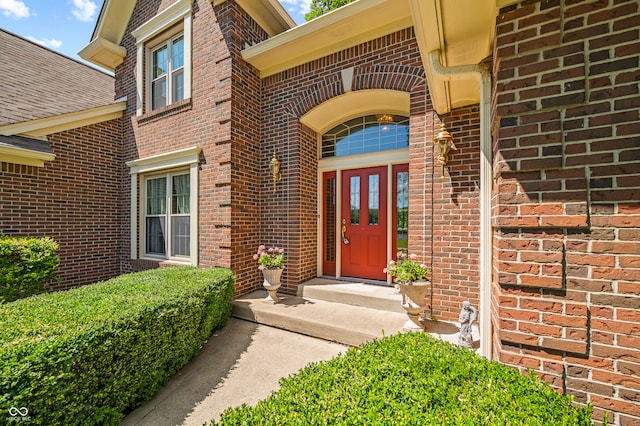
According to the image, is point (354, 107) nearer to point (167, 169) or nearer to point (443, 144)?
point (443, 144)

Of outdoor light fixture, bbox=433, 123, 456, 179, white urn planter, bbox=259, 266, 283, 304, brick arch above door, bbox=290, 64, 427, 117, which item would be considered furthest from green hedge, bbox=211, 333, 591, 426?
brick arch above door, bbox=290, 64, 427, 117

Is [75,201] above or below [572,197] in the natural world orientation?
above

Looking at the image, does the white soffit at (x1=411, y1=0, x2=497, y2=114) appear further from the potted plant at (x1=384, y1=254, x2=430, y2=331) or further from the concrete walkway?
the concrete walkway

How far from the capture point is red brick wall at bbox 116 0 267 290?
15.3 feet

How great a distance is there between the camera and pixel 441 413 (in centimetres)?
120

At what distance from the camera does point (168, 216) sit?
571cm

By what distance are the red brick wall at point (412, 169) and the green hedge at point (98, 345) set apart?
84.6 inches

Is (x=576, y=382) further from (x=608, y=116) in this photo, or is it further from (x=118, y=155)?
(x=118, y=155)

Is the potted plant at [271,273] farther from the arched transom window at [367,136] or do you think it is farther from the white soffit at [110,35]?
the white soffit at [110,35]

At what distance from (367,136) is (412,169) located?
4.89 feet

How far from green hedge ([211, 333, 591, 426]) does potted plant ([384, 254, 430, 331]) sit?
1.66 metres

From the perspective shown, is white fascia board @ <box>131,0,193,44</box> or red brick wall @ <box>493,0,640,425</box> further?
white fascia board @ <box>131,0,193,44</box>

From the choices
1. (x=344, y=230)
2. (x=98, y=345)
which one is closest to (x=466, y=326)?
(x=344, y=230)

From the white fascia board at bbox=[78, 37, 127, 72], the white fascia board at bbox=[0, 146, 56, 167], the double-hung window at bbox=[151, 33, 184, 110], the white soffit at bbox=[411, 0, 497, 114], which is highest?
the white fascia board at bbox=[78, 37, 127, 72]
